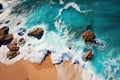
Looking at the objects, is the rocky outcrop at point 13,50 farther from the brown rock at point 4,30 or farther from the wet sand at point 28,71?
the brown rock at point 4,30

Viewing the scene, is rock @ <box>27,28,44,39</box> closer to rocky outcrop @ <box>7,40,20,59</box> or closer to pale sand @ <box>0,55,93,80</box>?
rocky outcrop @ <box>7,40,20,59</box>

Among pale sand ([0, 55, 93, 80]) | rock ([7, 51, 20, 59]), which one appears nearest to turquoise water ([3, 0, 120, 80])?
pale sand ([0, 55, 93, 80])

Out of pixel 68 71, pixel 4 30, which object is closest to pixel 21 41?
pixel 4 30

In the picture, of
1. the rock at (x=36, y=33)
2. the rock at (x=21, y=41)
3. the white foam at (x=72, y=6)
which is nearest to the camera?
the rock at (x=21, y=41)

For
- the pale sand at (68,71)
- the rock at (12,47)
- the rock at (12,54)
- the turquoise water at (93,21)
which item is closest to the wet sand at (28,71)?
the pale sand at (68,71)

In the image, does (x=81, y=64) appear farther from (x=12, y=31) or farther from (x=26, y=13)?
(x=26, y=13)
